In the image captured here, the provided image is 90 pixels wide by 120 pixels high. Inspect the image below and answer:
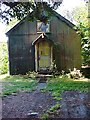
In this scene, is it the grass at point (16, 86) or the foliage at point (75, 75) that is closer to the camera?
the grass at point (16, 86)

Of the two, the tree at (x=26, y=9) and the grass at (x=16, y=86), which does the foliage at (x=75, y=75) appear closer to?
the grass at (x=16, y=86)

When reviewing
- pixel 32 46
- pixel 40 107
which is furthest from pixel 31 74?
pixel 40 107

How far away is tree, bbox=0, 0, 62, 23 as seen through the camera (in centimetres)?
480

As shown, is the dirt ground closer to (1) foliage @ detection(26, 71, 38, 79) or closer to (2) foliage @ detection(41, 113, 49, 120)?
(2) foliage @ detection(41, 113, 49, 120)

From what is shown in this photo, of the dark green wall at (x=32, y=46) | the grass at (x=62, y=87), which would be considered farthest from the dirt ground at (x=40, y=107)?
the dark green wall at (x=32, y=46)

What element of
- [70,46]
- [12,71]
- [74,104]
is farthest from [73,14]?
[74,104]

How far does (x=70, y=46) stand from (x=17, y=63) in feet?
9.64

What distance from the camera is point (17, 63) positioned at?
1391 cm

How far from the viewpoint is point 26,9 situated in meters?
5.02

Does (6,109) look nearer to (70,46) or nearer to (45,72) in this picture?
(45,72)

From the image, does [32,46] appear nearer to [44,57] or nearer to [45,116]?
[44,57]

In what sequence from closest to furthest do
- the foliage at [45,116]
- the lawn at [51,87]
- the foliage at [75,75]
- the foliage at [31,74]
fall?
the foliage at [45,116], the lawn at [51,87], the foliage at [75,75], the foliage at [31,74]

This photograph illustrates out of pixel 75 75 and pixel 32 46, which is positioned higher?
pixel 32 46

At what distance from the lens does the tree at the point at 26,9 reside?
4.80m
